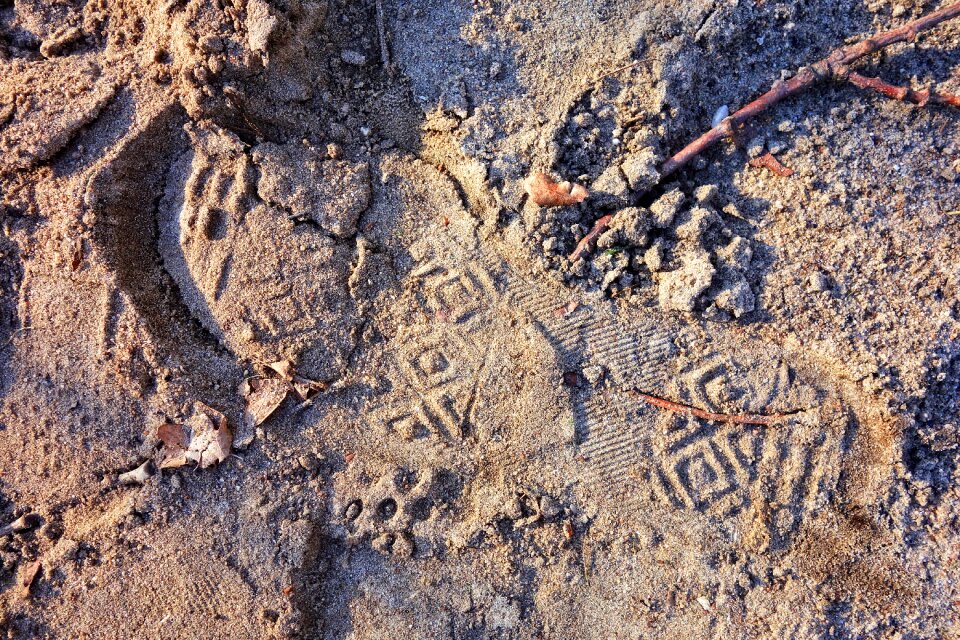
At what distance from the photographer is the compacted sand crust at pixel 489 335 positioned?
2217 millimetres

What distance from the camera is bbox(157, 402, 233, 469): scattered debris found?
224 centimetres

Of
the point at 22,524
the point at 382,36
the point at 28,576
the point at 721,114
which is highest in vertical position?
the point at 382,36

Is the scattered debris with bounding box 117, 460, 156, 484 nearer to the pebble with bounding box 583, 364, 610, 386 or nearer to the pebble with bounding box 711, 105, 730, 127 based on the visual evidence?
the pebble with bounding box 583, 364, 610, 386

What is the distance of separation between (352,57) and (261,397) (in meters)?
1.41

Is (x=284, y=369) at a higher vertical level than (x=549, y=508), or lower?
higher

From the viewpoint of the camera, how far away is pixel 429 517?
7.41ft

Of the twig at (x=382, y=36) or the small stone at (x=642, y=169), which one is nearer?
the small stone at (x=642, y=169)

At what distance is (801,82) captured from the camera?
2.24 metres

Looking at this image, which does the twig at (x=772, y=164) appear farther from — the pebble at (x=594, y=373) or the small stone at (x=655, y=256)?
the pebble at (x=594, y=373)

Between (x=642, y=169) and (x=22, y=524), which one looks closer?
(x=642, y=169)

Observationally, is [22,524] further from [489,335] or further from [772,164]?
[772,164]

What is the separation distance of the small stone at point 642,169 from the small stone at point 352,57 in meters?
1.13

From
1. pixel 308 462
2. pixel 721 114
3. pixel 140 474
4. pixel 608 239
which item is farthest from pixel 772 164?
pixel 140 474

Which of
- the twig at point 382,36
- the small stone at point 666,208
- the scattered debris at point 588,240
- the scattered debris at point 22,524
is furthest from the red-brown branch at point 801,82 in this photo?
the scattered debris at point 22,524
